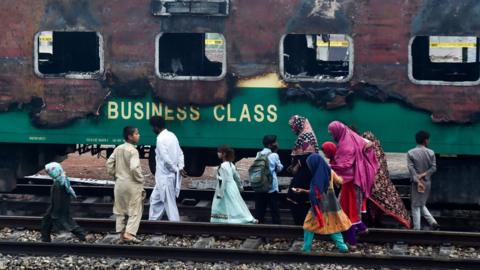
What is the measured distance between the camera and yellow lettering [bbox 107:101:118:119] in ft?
41.1

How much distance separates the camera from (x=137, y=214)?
428 inches

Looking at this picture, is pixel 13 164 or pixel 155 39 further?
pixel 13 164

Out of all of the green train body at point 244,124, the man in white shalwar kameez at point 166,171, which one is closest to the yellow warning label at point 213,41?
the green train body at point 244,124

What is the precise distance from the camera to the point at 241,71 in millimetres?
12227

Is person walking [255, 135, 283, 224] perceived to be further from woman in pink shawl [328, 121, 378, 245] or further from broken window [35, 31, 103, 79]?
broken window [35, 31, 103, 79]

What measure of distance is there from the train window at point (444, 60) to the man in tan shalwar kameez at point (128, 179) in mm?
3528

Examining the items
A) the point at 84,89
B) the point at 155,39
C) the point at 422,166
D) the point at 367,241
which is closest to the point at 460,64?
the point at 422,166

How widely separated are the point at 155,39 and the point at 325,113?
231 centimetres

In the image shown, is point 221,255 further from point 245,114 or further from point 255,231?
point 245,114

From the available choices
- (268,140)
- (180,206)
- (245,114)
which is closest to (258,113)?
(245,114)

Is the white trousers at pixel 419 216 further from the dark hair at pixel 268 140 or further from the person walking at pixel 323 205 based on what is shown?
the dark hair at pixel 268 140

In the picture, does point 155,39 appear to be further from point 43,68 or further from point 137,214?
point 137,214

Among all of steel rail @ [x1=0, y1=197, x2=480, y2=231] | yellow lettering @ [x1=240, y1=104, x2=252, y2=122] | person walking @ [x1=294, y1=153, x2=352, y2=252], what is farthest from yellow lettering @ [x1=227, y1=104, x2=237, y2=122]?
person walking @ [x1=294, y1=153, x2=352, y2=252]

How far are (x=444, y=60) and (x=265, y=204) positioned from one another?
9.62 feet
